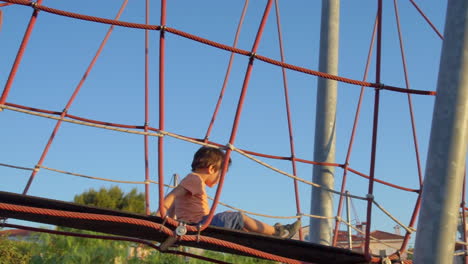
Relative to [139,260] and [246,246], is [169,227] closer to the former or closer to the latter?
[246,246]

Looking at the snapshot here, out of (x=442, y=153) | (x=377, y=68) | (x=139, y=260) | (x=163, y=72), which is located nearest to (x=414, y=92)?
(x=377, y=68)

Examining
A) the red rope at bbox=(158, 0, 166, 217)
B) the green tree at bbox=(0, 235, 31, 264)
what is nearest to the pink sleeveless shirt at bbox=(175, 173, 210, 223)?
the red rope at bbox=(158, 0, 166, 217)

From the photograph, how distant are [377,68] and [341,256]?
1.09 meters

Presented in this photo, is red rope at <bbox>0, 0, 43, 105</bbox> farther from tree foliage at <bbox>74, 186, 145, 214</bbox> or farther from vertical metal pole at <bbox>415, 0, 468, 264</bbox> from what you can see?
tree foliage at <bbox>74, 186, 145, 214</bbox>

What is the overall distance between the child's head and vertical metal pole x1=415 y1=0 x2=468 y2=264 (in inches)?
52.2

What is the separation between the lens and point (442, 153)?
9.78 feet

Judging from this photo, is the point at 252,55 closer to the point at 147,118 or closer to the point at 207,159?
the point at 207,159

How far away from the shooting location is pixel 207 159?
3.93 meters

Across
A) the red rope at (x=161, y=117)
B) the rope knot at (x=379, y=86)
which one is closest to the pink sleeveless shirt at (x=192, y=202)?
the red rope at (x=161, y=117)

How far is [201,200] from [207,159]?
238 millimetres

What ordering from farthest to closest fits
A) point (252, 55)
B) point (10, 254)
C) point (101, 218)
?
point (10, 254) → point (252, 55) → point (101, 218)

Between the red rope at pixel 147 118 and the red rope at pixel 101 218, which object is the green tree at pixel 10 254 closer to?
the red rope at pixel 147 118

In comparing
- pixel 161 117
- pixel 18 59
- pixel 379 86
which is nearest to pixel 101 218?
pixel 161 117

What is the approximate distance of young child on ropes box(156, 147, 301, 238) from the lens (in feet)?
12.5
